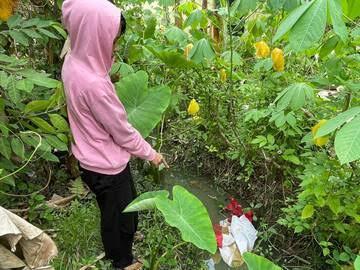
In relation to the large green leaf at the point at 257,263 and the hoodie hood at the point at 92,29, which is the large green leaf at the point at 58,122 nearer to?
the hoodie hood at the point at 92,29

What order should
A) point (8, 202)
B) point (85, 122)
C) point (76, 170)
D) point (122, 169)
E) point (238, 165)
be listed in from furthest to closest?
point (238, 165), point (76, 170), point (8, 202), point (122, 169), point (85, 122)

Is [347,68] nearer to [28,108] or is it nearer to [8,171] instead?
[28,108]

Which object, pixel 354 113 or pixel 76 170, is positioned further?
pixel 76 170

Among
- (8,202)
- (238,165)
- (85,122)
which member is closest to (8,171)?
(8,202)

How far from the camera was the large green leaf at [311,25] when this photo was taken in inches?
48.6

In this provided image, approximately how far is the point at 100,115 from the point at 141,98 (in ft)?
2.23

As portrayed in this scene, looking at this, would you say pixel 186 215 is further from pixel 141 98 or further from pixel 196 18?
pixel 196 18

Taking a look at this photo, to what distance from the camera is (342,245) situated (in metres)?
2.29

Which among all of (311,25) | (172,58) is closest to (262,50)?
(172,58)

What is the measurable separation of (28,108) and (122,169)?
490 mm

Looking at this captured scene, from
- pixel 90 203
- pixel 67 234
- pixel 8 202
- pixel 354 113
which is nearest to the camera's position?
pixel 354 113


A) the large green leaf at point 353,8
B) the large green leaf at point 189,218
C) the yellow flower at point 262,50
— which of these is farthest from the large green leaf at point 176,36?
the large green leaf at point 353,8

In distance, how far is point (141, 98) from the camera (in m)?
2.46

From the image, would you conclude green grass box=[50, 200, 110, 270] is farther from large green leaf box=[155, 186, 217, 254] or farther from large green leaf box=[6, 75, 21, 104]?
large green leaf box=[6, 75, 21, 104]
